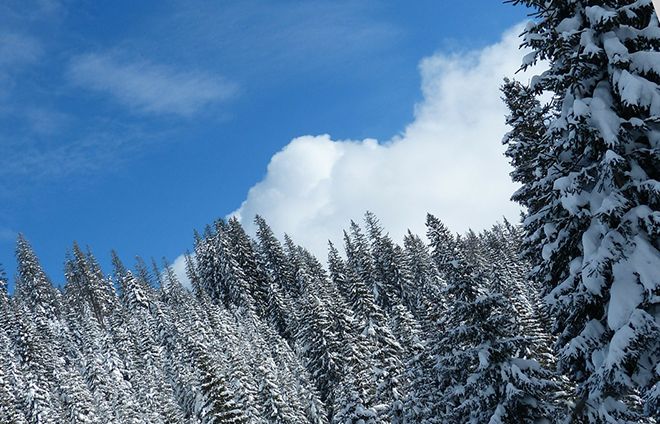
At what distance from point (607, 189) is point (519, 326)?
82.4ft

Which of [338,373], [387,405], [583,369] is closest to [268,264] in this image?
[338,373]

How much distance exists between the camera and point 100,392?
229 ft

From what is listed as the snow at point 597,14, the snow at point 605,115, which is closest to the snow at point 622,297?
the snow at point 605,115

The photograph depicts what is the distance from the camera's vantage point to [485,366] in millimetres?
18844

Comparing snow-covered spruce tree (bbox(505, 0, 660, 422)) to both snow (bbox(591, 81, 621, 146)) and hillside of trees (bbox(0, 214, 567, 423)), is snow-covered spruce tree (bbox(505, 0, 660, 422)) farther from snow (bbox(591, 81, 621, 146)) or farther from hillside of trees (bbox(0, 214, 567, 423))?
hillside of trees (bbox(0, 214, 567, 423))

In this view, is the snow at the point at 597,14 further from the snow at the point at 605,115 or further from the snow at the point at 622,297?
the snow at the point at 622,297

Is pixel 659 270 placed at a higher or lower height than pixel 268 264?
lower

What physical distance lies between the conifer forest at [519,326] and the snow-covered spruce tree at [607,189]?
4cm

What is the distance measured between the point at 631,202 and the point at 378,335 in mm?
36935

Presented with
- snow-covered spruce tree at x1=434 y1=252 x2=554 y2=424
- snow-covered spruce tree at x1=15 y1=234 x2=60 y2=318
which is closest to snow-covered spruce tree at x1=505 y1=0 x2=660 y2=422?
snow-covered spruce tree at x1=434 y1=252 x2=554 y2=424

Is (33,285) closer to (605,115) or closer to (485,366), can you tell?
(485,366)

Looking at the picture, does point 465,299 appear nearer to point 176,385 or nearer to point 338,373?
point 338,373

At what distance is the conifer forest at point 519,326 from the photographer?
10477mm

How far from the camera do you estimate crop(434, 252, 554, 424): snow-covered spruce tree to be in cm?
1852
